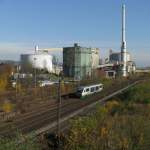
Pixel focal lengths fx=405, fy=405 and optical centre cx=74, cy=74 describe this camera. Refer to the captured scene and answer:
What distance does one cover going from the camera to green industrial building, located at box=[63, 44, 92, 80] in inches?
3339

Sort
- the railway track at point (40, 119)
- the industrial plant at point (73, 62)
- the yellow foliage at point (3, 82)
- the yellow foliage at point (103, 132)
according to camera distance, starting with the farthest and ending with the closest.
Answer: the industrial plant at point (73, 62)
the yellow foliage at point (3, 82)
the railway track at point (40, 119)
the yellow foliage at point (103, 132)

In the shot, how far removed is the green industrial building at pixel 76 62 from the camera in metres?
84.8

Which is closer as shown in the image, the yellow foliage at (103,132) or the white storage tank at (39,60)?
the yellow foliage at (103,132)

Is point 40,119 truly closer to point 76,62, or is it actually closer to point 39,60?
point 76,62

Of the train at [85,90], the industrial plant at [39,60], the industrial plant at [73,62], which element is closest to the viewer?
the train at [85,90]

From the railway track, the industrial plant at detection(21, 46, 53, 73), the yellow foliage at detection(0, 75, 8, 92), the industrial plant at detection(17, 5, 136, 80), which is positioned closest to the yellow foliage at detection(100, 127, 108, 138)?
the railway track

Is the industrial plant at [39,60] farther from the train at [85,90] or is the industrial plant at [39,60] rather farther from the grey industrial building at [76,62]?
the train at [85,90]

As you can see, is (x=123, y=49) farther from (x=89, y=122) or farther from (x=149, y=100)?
(x=89, y=122)

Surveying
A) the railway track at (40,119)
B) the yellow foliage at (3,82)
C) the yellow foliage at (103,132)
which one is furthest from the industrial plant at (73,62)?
the yellow foliage at (103,132)

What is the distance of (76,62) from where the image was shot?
88.7 m

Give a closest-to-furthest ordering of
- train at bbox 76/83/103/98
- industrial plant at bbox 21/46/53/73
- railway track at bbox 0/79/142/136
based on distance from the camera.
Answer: railway track at bbox 0/79/142/136
train at bbox 76/83/103/98
industrial plant at bbox 21/46/53/73

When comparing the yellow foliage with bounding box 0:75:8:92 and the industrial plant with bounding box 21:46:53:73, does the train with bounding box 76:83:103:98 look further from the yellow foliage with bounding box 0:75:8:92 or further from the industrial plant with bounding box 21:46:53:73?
the industrial plant with bounding box 21:46:53:73

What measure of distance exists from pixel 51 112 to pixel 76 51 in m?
56.4

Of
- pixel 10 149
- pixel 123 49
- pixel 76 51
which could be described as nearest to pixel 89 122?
pixel 10 149
